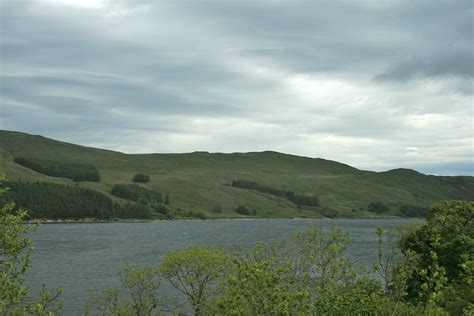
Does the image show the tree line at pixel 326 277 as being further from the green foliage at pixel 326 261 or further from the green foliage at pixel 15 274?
the green foliage at pixel 15 274

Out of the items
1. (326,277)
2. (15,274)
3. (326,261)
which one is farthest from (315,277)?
(15,274)

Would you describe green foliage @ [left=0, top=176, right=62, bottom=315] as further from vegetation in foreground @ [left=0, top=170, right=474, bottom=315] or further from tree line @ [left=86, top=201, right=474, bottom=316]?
tree line @ [left=86, top=201, right=474, bottom=316]

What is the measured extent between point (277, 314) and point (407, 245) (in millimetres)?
50965

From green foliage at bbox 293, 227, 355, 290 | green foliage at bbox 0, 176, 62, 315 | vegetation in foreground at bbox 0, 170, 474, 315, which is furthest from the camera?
green foliage at bbox 293, 227, 355, 290

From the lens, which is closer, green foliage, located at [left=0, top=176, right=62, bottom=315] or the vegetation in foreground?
the vegetation in foreground

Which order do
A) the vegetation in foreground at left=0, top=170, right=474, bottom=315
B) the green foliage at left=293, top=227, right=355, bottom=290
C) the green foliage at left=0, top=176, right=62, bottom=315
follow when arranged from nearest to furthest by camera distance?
the vegetation in foreground at left=0, top=170, right=474, bottom=315 → the green foliage at left=0, top=176, right=62, bottom=315 → the green foliage at left=293, top=227, right=355, bottom=290

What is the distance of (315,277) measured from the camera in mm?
55219

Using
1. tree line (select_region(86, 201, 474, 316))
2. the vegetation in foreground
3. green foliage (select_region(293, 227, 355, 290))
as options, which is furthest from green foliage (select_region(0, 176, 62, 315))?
green foliage (select_region(293, 227, 355, 290))

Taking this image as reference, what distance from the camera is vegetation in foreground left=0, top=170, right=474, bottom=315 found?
21578mm

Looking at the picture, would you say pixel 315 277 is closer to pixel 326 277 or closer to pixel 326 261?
pixel 326 261

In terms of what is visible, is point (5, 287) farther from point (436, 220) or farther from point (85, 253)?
point (85, 253)

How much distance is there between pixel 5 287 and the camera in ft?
73.5

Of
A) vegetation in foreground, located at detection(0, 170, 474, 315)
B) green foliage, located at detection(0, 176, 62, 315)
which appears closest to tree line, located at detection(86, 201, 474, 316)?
vegetation in foreground, located at detection(0, 170, 474, 315)

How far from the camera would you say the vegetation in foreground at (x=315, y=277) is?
2158 cm
